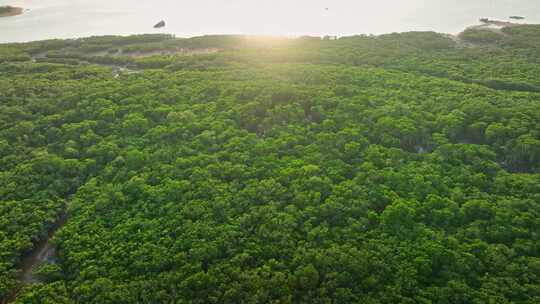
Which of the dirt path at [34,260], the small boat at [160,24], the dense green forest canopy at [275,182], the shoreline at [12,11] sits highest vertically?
the shoreline at [12,11]

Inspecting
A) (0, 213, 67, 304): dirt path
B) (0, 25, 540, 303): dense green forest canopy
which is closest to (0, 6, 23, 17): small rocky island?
(0, 25, 540, 303): dense green forest canopy

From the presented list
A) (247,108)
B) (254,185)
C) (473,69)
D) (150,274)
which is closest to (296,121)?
(247,108)

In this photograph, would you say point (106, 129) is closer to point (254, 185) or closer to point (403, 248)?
point (254, 185)

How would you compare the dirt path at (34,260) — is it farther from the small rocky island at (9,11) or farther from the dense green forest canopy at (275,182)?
the small rocky island at (9,11)

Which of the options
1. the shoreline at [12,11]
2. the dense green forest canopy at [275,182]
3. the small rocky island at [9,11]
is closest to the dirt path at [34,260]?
the dense green forest canopy at [275,182]

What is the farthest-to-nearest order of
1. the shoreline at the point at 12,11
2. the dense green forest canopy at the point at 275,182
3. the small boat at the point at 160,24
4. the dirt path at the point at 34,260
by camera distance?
the shoreline at the point at 12,11 < the small boat at the point at 160,24 < the dirt path at the point at 34,260 < the dense green forest canopy at the point at 275,182

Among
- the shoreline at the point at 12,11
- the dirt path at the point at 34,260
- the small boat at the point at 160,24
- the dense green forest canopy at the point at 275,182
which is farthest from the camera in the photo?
the shoreline at the point at 12,11
